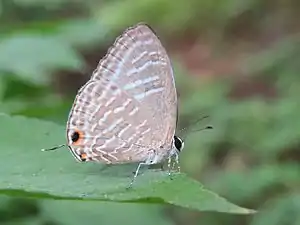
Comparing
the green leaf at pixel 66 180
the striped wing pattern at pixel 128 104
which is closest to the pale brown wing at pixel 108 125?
the striped wing pattern at pixel 128 104

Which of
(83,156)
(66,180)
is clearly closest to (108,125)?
(83,156)

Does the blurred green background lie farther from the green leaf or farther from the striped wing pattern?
the green leaf


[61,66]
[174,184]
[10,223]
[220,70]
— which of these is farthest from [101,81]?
[220,70]

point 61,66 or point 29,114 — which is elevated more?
point 61,66

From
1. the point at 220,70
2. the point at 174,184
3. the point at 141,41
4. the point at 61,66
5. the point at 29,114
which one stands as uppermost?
the point at 220,70

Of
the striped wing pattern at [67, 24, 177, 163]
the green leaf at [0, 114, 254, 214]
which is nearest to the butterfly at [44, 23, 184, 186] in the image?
the striped wing pattern at [67, 24, 177, 163]

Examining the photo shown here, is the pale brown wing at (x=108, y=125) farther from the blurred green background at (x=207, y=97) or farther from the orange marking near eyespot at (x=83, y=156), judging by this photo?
the blurred green background at (x=207, y=97)

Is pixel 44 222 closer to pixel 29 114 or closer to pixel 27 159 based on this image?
pixel 29 114
